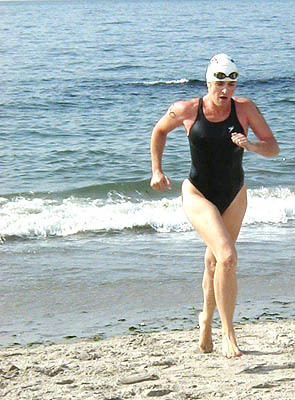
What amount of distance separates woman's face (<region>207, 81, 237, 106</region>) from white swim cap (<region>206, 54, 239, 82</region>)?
30 millimetres

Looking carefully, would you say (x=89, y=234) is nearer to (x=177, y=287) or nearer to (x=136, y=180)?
(x=177, y=287)

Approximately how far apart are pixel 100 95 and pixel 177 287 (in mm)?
17310

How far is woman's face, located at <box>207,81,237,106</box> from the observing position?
5934 millimetres

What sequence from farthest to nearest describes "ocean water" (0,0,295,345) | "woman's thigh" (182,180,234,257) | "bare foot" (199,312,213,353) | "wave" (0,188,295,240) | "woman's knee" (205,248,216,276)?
"wave" (0,188,295,240) < "ocean water" (0,0,295,345) < "bare foot" (199,312,213,353) < "woman's knee" (205,248,216,276) < "woman's thigh" (182,180,234,257)

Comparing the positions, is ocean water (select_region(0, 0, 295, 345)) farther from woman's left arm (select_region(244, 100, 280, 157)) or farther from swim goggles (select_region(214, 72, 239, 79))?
swim goggles (select_region(214, 72, 239, 79))

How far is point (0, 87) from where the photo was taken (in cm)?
2717

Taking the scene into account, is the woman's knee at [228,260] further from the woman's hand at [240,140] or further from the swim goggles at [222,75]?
the swim goggles at [222,75]

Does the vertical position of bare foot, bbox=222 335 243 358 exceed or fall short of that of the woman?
it falls short

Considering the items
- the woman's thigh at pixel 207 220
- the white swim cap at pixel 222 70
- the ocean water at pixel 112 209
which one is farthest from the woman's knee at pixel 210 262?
the ocean water at pixel 112 209

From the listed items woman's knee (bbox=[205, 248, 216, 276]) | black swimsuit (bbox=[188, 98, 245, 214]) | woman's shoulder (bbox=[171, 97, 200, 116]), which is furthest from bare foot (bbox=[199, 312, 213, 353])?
woman's shoulder (bbox=[171, 97, 200, 116])

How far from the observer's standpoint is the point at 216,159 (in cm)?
611

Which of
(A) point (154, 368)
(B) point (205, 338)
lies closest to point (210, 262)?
(B) point (205, 338)

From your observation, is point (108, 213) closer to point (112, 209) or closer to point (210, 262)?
point (112, 209)

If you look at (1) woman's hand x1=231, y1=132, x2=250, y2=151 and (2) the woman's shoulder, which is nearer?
(1) woman's hand x1=231, y1=132, x2=250, y2=151
